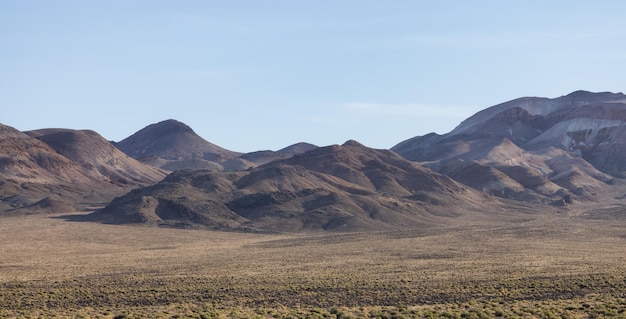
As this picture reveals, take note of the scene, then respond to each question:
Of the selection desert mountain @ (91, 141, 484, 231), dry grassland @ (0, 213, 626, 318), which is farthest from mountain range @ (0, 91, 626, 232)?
dry grassland @ (0, 213, 626, 318)

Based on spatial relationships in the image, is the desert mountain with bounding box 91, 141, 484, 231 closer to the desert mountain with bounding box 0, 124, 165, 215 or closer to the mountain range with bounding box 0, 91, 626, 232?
the mountain range with bounding box 0, 91, 626, 232

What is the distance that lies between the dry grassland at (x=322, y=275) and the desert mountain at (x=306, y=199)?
1844cm

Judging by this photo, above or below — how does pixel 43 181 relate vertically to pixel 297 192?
above

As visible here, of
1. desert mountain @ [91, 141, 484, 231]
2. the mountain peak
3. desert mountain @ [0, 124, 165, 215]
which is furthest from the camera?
the mountain peak

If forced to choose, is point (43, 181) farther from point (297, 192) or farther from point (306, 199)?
point (306, 199)

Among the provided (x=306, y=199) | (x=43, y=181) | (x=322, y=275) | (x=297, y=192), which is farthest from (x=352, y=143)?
(x=322, y=275)

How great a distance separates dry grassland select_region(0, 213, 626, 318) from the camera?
40.1 meters

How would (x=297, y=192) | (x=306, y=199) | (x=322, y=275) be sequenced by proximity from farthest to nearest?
(x=297, y=192), (x=306, y=199), (x=322, y=275)

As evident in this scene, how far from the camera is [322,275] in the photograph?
56438mm

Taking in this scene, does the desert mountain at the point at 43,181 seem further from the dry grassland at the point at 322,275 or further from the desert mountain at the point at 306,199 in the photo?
the dry grassland at the point at 322,275

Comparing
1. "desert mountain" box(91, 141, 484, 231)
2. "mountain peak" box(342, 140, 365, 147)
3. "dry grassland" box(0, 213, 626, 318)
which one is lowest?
"dry grassland" box(0, 213, 626, 318)

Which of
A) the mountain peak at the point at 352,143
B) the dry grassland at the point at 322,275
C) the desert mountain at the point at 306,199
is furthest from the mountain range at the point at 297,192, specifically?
the dry grassland at the point at 322,275

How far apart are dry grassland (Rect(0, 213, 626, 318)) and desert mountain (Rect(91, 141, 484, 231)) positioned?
60.5 ft

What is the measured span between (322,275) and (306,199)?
80211 mm
